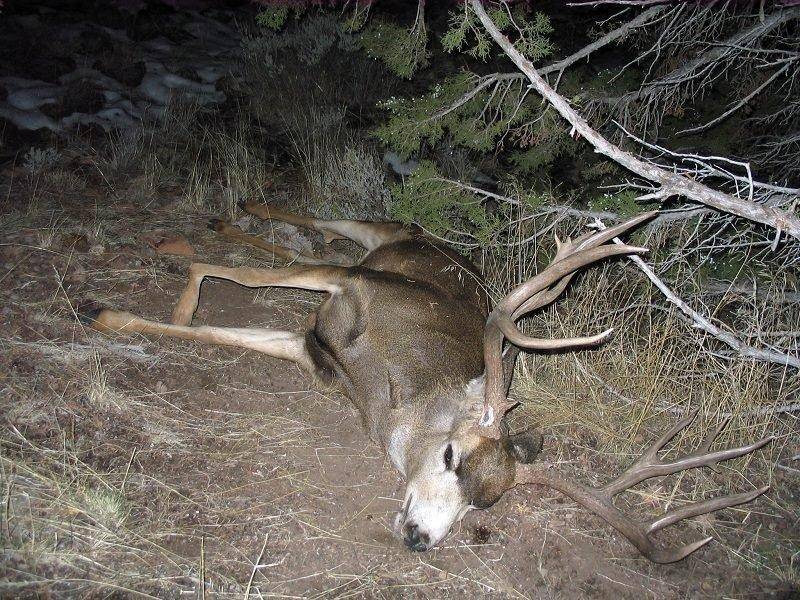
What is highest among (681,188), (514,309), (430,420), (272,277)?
(681,188)

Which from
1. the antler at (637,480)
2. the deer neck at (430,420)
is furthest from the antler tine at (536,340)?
the antler at (637,480)

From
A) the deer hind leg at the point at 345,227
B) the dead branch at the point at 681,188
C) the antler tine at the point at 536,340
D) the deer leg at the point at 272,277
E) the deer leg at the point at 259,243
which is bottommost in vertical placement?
the deer leg at the point at 259,243

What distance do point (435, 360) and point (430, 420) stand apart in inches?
19.9

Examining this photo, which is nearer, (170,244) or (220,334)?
(220,334)

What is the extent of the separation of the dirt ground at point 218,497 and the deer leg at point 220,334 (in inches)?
4.0

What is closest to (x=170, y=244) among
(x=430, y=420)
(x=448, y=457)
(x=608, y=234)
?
(x=430, y=420)

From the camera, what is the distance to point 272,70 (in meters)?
9.46

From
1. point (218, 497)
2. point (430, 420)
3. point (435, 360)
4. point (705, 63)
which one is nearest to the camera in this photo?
point (218, 497)

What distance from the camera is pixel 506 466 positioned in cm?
383

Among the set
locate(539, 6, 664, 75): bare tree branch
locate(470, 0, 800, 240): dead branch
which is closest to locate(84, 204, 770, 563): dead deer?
locate(470, 0, 800, 240): dead branch

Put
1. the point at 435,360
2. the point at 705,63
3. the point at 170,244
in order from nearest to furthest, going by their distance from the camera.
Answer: the point at 435,360 → the point at 705,63 → the point at 170,244

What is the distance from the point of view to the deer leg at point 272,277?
16.7 ft

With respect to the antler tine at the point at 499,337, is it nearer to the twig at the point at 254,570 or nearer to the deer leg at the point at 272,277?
the twig at the point at 254,570

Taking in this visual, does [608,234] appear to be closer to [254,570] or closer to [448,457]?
[448,457]
